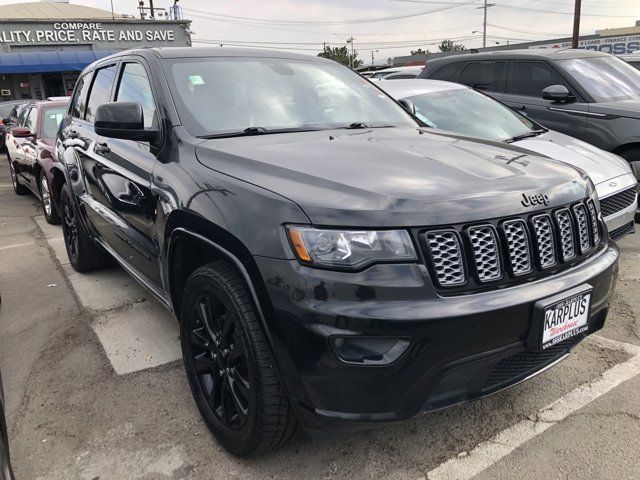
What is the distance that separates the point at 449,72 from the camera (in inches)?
304

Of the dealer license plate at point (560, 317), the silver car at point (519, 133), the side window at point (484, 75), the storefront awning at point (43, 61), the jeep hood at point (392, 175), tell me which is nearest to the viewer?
the jeep hood at point (392, 175)

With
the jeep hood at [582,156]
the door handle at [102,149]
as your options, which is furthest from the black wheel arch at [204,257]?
the jeep hood at [582,156]

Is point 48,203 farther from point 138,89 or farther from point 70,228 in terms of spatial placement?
point 138,89

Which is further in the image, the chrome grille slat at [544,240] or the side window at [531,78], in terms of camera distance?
the side window at [531,78]

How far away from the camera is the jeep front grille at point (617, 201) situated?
4.28 m

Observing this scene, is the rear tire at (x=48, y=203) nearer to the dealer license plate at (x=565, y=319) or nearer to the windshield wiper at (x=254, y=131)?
the windshield wiper at (x=254, y=131)

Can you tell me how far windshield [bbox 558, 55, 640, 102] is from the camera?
243 inches

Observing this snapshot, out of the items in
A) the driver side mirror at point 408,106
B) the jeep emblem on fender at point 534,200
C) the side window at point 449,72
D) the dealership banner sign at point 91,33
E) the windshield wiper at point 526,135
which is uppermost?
the dealership banner sign at point 91,33

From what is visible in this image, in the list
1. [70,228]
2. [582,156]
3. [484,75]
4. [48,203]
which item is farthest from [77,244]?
[484,75]

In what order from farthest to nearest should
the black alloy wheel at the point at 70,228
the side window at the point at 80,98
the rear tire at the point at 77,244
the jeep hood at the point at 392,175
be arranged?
the black alloy wheel at the point at 70,228, the rear tire at the point at 77,244, the side window at the point at 80,98, the jeep hood at the point at 392,175

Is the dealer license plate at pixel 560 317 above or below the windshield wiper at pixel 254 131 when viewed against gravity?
below

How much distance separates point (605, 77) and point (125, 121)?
5863 mm

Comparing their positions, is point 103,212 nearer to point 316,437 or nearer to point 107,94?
point 107,94

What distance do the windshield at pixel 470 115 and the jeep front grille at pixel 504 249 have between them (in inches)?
120
